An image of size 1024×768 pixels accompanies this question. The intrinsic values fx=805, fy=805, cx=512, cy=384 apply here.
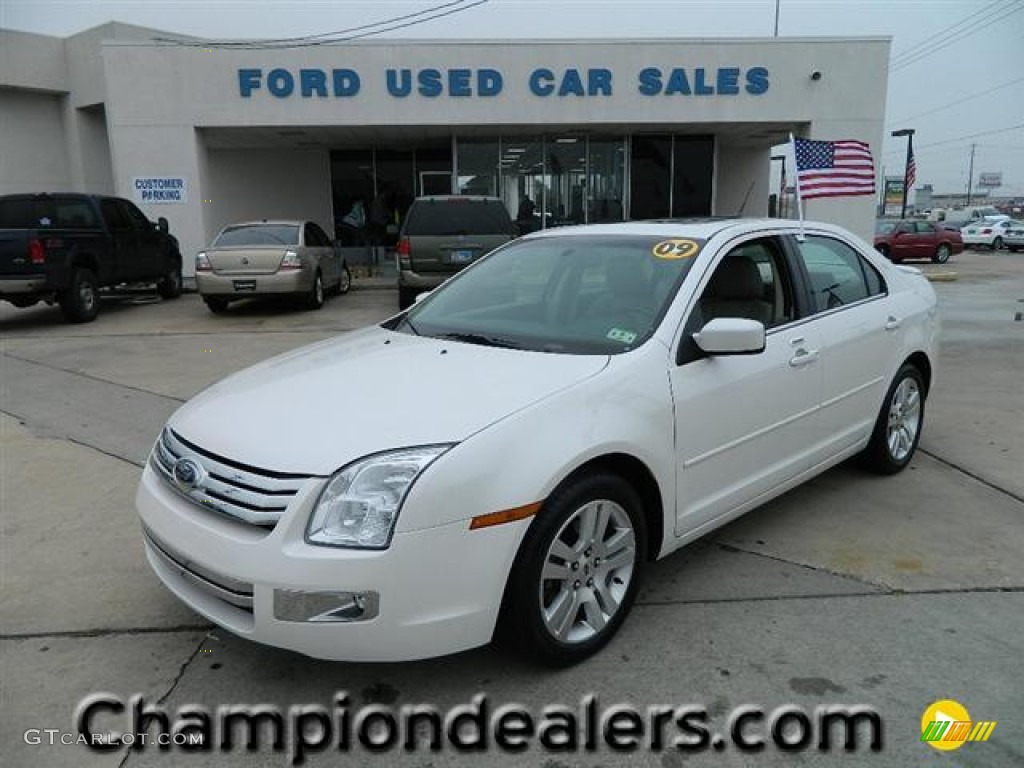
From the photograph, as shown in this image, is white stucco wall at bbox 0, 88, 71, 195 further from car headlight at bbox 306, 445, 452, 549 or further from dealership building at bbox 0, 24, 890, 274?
car headlight at bbox 306, 445, 452, 549

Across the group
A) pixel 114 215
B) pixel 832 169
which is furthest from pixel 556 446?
pixel 114 215

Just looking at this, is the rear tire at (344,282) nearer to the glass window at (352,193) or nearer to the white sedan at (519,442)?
the glass window at (352,193)

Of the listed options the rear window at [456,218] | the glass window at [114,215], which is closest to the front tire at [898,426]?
the rear window at [456,218]

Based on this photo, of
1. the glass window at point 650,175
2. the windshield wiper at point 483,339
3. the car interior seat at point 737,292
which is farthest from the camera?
the glass window at point 650,175

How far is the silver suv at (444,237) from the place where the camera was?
12117 millimetres

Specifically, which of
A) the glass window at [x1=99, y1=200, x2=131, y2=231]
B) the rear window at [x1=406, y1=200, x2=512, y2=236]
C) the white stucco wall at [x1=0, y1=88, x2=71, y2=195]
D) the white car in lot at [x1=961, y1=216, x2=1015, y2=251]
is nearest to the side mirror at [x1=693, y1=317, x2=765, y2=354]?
the rear window at [x1=406, y1=200, x2=512, y2=236]

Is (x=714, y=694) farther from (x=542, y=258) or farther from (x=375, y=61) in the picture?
(x=375, y=61)

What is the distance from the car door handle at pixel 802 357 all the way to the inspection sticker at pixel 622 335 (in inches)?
39.0

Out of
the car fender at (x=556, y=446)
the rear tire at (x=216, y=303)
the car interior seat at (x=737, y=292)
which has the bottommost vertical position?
the rear tire at (x=216, y=303)

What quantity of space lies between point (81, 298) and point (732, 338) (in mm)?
12103

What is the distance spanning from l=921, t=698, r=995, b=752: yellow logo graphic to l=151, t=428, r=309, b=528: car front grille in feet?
7.29

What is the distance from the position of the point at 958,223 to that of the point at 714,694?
5403 centimetres

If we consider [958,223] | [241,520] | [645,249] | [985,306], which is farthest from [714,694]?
[958,223]

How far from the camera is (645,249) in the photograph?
390 cm
